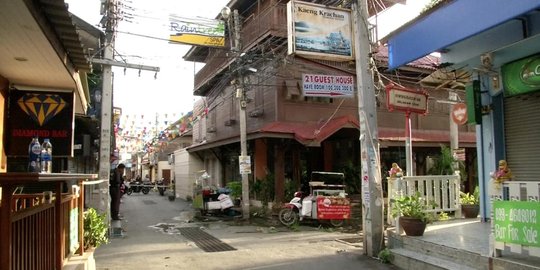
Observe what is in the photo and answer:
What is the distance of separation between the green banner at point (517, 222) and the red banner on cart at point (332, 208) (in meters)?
7.70

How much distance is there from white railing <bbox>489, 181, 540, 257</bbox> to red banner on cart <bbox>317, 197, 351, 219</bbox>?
7.52 m

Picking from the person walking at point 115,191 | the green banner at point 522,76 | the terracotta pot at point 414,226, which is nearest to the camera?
the green banner at point 522,76

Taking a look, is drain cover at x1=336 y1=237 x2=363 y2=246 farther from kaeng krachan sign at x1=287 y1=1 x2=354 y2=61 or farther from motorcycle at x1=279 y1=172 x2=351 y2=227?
kaeng krachan sign at x1=287 y1=1 x2=354 y2=61

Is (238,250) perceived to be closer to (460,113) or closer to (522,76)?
(460,113)

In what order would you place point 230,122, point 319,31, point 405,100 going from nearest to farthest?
point 319,31 → point 405,100 → point 230,122

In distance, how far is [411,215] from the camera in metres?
8.52

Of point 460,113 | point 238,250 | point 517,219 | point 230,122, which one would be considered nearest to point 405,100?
point 460,113

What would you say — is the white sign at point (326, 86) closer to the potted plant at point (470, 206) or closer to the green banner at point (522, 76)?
the potted plant at point (470, 206)

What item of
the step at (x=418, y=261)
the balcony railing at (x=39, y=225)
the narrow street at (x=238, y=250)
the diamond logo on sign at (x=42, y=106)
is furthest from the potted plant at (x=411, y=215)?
the diamond logo on sign at (x=42, y=106)

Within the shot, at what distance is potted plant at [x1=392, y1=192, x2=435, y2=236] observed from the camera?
27.7 feet

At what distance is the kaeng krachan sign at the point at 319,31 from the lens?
894cm

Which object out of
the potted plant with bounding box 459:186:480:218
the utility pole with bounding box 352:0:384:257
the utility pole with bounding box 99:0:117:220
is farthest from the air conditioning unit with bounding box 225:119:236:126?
the utility pole with bounding box 352:0:384:257

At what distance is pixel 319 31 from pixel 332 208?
6463 millimetres

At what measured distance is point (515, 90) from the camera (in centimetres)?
852
